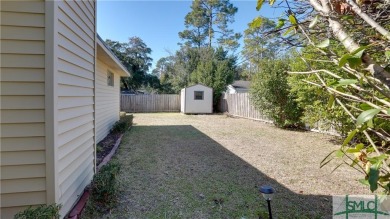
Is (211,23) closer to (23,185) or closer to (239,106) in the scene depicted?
(239,106)

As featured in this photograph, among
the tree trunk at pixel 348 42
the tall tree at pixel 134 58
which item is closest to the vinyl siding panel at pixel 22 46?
the tree trunk at pixel 348 42

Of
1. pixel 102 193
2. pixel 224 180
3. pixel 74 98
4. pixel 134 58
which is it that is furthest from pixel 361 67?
pixel 134 58

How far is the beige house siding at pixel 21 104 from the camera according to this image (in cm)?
206

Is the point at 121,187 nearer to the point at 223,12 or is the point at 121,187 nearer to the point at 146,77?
the point at 223,12

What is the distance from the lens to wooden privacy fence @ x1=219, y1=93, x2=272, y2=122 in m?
13.3

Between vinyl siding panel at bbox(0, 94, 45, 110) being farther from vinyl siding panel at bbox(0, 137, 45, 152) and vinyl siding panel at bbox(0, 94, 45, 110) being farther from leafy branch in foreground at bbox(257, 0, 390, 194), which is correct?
leafy branch in foreground at bbox(257, 0, 390, 194)

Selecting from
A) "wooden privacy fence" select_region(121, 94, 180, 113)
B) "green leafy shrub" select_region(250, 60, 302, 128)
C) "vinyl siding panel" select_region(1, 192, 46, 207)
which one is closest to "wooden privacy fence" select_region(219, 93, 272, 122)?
"green leafy shrub" select_region(250, 60, 302, 128)

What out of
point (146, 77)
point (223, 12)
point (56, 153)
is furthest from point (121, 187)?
point (146, 77)

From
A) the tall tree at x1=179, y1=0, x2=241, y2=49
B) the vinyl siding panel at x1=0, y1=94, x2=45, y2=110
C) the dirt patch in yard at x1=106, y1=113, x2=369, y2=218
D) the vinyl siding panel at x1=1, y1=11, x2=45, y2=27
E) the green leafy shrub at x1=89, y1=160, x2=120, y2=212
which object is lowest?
the dirt patch in yard at x1=106, y1=113, x2=369, y2=218

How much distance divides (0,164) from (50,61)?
0.97 meters

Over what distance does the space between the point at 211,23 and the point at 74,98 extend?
26861 millimetres

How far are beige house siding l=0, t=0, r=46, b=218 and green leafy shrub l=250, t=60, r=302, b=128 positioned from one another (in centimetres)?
862

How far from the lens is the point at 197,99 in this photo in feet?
58.3

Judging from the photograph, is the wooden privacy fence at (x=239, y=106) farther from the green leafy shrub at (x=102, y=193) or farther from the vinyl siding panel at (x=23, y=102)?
the vinyl siding panel at (x=23, y=102)
